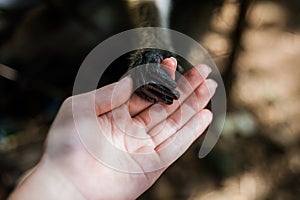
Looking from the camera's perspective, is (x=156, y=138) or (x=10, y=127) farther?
(x=10, y=127)

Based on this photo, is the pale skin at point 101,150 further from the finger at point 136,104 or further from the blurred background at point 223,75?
the blurred background at point 223,75

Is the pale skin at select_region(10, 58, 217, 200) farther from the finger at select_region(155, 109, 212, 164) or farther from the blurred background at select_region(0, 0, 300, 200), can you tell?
the blurred background at select_region(0, 0, 300, 200)

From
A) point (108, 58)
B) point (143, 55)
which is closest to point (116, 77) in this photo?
point (108, 58)

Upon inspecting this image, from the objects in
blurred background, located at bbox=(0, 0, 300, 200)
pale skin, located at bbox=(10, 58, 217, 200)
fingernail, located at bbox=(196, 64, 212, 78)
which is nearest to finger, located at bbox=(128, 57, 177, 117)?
pale skin, located at bbox=(10, 58, 217, 200)

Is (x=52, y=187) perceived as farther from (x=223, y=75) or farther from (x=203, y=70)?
(x=223, y=75)

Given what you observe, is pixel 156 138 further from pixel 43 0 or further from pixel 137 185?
pixel 43 0

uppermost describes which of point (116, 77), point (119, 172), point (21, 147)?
point (119, 172)

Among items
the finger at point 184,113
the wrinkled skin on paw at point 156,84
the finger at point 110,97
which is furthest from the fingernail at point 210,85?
the finger at point 110,97
